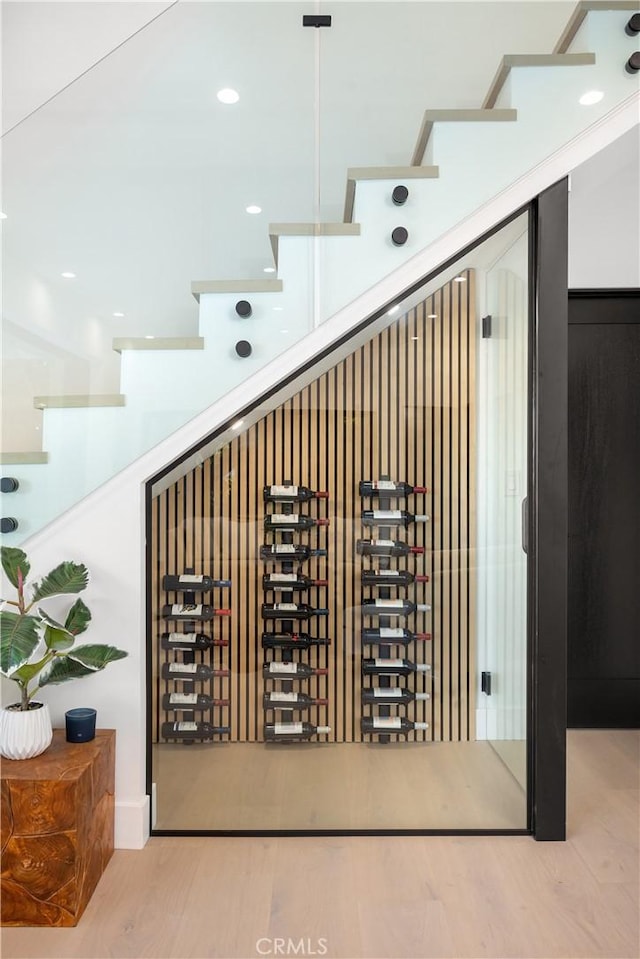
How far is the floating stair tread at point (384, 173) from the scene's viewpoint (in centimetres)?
230

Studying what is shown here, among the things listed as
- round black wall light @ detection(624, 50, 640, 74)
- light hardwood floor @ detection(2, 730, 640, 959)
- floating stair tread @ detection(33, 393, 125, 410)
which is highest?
round black wall light @ detection(624, 50, 640, 74)

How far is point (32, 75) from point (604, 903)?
4005 mm

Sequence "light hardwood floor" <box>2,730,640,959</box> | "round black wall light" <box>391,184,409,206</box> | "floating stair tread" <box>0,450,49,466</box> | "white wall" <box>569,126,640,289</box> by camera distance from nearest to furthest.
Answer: "light hardwood floor" <box>2,730,640,959</box> → "floating stair tread" <box>0,450,49,466</box> → "round black wall light" <box>391,184,409,206</box> → "white wall" <box>569,126,640,289</box>

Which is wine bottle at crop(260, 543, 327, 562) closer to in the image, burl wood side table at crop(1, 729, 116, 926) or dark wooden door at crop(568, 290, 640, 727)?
burl wood side table at crop(1, 729, 116, 926)

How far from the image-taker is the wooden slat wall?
2.36 metres

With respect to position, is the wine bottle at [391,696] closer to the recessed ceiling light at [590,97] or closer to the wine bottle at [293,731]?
the wine bottle at [293,731]

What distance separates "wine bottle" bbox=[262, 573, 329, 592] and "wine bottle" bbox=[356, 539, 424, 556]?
0.56 feet

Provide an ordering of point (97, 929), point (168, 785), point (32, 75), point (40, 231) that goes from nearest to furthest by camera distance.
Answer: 1. point (97, 929)
2. point (40, 231)
3. point (168, 785)
4. point (32, 75)

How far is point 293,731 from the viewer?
7.81 ft

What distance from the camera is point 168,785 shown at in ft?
7.75

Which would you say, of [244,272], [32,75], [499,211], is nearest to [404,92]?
[499,211]

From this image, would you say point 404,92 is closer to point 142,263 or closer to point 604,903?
point 142,263

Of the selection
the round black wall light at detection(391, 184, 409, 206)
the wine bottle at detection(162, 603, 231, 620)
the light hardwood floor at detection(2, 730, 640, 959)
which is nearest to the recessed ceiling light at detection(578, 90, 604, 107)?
the round black wall light at detection(391, 184, 409, 206)

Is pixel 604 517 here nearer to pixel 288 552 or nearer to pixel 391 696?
pixel 391 696
